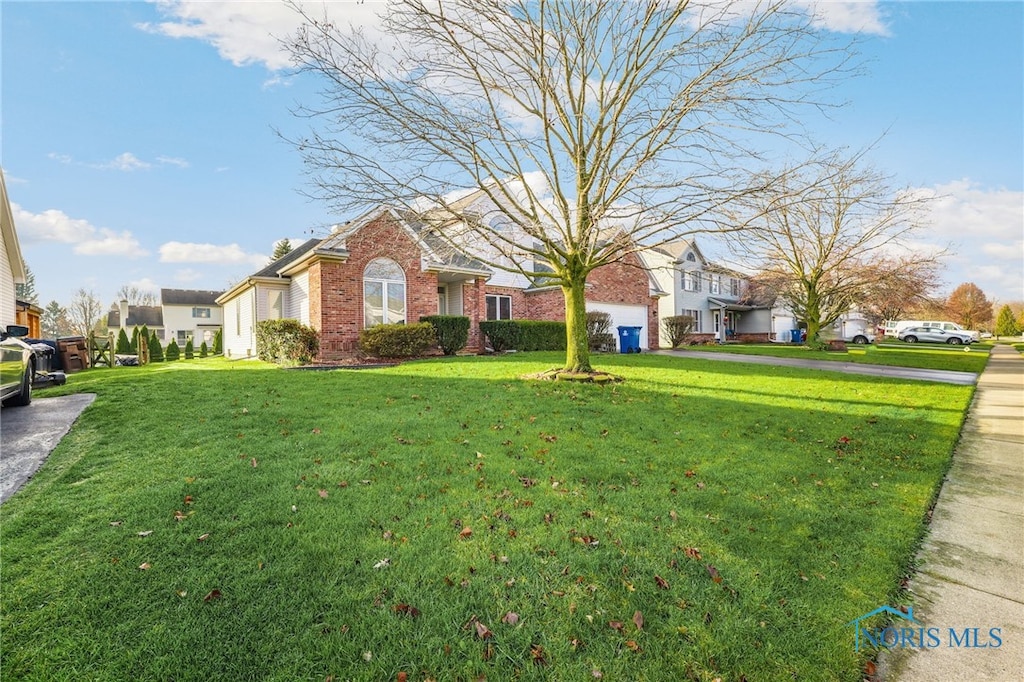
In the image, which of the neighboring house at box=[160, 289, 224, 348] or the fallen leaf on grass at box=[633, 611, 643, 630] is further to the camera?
the neighboring house at box=[160, 289, 224, 348]

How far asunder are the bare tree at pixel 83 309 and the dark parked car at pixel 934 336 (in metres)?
77.7

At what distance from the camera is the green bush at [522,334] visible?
736 inches

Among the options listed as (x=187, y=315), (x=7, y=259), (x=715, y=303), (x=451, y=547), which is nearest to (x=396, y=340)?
(x=451, y=547)

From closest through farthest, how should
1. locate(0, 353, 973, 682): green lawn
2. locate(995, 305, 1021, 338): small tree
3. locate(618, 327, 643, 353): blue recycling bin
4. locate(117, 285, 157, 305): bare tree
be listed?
1. locate(0, 353, 973, 682): green lawn
2. locate(618, 327, 643, 353): blue recycling bin
3. locate(995, 305, 1021, 338): small tree
4. locate(117, 285, 157, 305): bare tree

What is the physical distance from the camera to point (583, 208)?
31.6 ft

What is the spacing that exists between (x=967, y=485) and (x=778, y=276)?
81.6ft

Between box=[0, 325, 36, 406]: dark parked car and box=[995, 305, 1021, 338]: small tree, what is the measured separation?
87.2 meters

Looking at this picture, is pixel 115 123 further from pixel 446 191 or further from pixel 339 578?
pixel 339 578

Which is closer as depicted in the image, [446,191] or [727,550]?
[727,550]

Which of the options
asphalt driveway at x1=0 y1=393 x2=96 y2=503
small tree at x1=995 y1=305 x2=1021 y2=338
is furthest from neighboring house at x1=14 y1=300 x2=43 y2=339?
small tree at x1=995 y1=305 x2=1021 y2=338

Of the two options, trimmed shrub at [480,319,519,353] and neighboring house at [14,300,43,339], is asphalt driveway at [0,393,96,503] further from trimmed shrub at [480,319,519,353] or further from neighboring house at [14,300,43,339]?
neighboring house at [14,300,43,339]

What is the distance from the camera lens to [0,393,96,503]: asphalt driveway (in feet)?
13.9

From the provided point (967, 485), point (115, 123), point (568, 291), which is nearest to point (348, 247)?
point (115, 123)

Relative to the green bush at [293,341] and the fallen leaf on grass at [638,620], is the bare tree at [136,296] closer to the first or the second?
the green bush at [293,341]
